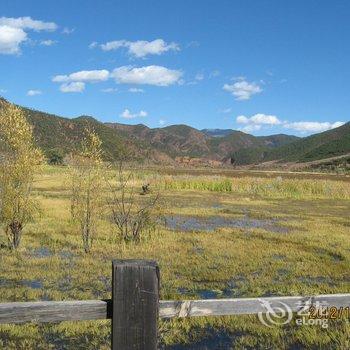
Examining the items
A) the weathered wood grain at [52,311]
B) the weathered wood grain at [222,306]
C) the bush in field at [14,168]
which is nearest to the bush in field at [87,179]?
the bush in field at [14,168]

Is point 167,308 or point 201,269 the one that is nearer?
point 167,308

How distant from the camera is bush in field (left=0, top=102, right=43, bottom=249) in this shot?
16.3m

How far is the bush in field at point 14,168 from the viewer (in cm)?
1628

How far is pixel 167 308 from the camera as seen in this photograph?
171 inches

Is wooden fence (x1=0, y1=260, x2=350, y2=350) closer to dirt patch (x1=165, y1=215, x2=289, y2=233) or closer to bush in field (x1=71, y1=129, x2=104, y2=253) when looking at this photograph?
bush in field (x1=71, y1=129, x2=104, y2=253)

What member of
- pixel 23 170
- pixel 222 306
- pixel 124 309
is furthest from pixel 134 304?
pixel 23 170

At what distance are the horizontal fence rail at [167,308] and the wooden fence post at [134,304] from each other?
201 mm

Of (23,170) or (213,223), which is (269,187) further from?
(23,170)

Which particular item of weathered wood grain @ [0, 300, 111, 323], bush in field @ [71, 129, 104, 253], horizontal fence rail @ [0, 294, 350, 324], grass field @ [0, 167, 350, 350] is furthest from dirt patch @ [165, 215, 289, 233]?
weathered wood grain @ [0, 300, 111, 323]

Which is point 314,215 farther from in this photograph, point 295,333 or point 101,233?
point 295,333

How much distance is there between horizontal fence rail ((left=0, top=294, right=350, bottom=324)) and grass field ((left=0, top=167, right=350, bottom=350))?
3.26m

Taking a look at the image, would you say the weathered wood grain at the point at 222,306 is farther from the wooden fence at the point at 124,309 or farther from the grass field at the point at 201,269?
the grass field at the point at 201,269

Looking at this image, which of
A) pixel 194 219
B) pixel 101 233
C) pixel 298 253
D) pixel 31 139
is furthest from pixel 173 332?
→ pixel 194 219

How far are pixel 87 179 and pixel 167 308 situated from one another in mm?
13343
